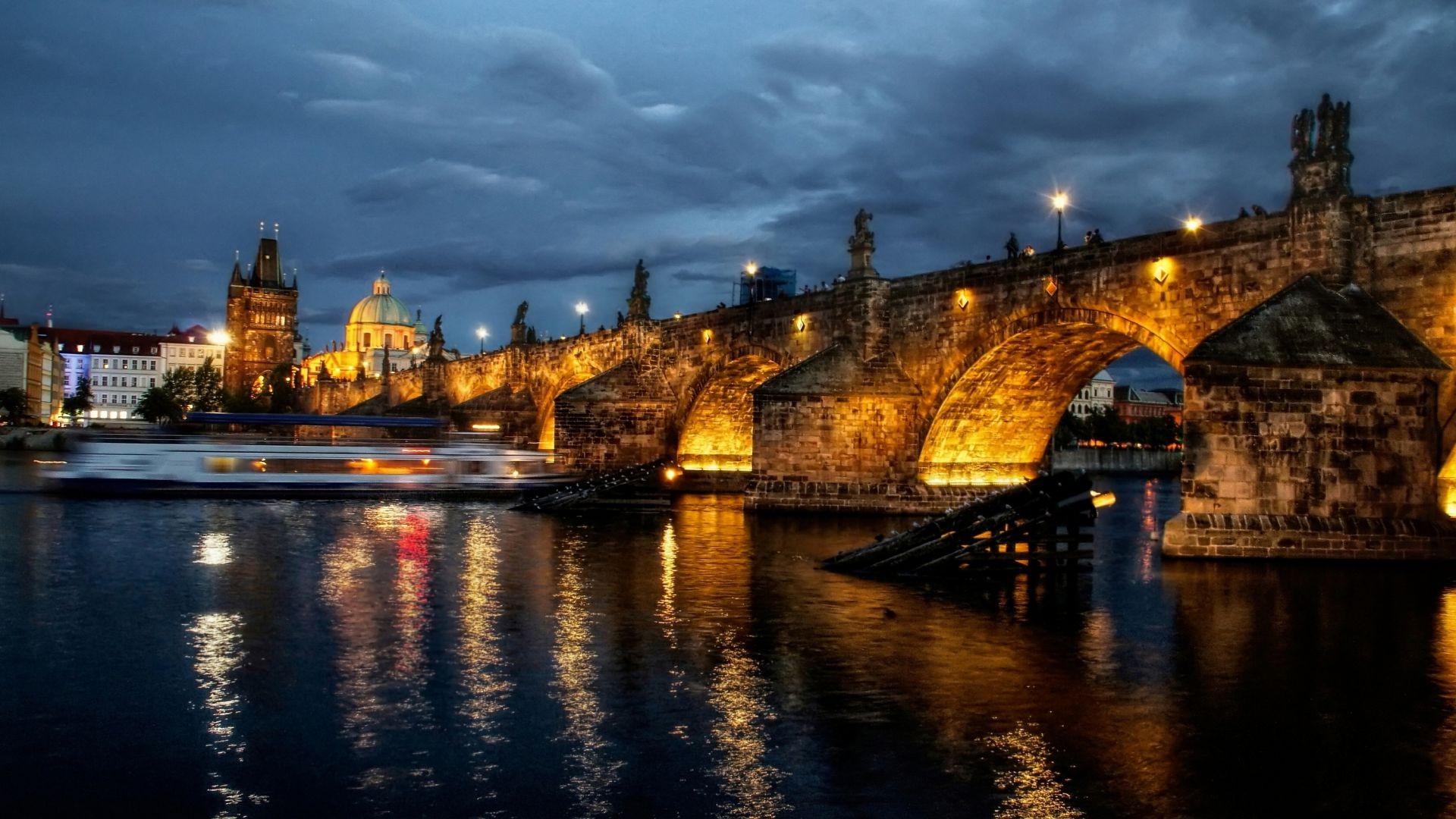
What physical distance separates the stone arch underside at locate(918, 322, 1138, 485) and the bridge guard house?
270 inches

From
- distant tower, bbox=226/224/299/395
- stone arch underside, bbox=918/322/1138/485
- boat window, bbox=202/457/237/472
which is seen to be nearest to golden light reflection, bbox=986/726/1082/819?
stone arch underside, bbox=918/322/1138/485

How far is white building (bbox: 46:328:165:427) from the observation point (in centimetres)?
12925

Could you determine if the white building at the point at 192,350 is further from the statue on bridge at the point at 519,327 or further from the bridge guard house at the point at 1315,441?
the bridge guard house at the point at 1315,441

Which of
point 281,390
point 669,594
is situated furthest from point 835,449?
point 281,390

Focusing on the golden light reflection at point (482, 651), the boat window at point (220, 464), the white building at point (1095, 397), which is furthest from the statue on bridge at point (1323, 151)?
the white building at point (1095, 397)

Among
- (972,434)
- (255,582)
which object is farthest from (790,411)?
(255,582)

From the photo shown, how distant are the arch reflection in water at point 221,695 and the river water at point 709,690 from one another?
37 mm

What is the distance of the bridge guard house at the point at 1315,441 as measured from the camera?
56.4 ft

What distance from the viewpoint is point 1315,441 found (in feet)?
57.3

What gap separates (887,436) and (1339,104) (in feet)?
44.8

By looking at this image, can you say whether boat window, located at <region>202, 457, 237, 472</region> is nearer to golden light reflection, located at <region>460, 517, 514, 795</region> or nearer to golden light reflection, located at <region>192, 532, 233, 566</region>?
golden light reflection, located at <region>192, 532, 233, 566</region>

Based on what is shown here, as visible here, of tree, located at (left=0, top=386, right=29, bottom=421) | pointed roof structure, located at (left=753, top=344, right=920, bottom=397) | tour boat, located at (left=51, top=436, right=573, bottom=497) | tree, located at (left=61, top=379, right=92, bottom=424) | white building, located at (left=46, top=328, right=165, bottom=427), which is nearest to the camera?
→ pointed roof structure, located at (left=753, top=344, right=920, bottom=397)

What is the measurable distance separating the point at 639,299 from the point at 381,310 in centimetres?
9956

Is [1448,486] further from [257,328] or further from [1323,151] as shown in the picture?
[257,328]
